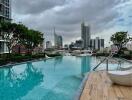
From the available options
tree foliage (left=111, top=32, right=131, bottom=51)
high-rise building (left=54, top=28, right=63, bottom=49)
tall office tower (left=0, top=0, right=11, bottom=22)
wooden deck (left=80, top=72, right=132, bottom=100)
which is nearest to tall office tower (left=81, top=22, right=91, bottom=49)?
high-rise building (left=54, top=28, right=63, bottom=49)

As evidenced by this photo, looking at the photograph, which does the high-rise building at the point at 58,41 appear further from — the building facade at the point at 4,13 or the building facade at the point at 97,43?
the building facade at the point at 4,13

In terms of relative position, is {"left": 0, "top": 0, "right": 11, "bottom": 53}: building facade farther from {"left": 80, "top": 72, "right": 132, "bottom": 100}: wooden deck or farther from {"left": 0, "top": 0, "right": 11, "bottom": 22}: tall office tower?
{"left": 80, "top": 72, "right": 132, "bottom": 100}: wooden deck

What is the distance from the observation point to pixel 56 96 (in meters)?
8.92

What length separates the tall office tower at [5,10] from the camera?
47.0 metres

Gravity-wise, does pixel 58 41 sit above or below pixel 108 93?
above

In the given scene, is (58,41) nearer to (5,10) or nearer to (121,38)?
(5,10)

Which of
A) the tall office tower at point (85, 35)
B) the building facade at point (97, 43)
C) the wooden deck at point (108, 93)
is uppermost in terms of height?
the tall office tower at point (85, 35)

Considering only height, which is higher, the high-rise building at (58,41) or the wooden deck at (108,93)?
the high-rise building at (58,41)

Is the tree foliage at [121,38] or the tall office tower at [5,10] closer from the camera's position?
the tree foliage at [121,38]

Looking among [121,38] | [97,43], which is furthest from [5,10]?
[97,43]

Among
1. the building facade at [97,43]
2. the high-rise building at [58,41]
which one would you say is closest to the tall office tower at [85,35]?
the building facade at [97,43]

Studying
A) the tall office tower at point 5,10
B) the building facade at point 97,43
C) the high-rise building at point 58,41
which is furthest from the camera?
the high-rise building at point 58,41

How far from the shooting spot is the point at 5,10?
4925cm

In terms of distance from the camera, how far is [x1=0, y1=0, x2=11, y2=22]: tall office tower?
154 feet
